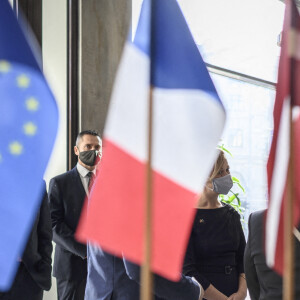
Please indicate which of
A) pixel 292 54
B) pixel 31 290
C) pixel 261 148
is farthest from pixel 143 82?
pixel 261 148

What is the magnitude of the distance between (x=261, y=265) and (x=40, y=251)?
1054 mm

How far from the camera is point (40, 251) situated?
271cm

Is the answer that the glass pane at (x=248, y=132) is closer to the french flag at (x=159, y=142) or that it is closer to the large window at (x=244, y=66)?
the large window at (x=244, y=66)

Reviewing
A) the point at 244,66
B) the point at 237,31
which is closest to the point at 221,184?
the point at 237,31

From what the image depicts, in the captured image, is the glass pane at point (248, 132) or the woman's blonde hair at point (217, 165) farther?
the glass pane at point (248, 132)

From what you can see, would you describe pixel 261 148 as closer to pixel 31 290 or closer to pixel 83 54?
pixel 83 54

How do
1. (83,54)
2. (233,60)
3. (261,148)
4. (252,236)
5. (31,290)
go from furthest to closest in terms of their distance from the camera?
1. (261,148)
2. (233,60)
3. (83,54)
4. (31,290)
5. (252,236)

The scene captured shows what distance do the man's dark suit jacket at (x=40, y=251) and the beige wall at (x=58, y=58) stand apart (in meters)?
1.65

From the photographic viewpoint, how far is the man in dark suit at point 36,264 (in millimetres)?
2564

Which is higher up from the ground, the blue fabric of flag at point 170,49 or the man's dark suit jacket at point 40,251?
the blue fabric of flag at point 170,49

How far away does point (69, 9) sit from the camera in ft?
14.5

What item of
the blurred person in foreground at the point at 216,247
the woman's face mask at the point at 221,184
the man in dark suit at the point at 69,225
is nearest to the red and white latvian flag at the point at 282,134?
the blurred person in foreground at the point at 216,247

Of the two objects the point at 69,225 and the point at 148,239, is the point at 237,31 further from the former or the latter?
the point at 148,239

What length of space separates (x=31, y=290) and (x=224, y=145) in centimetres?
Answer: 321
